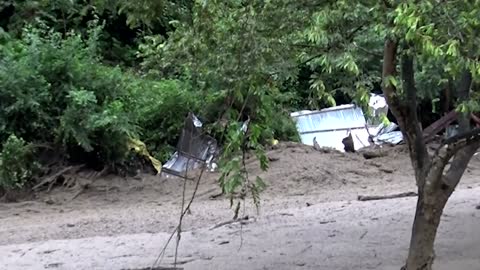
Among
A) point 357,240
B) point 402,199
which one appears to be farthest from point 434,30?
point 402,199

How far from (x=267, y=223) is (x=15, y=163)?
5.43m

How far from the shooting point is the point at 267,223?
35.5ft

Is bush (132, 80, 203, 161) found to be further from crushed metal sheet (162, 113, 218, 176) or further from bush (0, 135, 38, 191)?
bush (0, 135, 38, 191)

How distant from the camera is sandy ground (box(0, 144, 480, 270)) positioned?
8.61m

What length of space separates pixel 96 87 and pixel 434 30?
36.2ft

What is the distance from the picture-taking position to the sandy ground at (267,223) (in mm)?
8609

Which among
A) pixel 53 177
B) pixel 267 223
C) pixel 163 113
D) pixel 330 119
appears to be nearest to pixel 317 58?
pixel 267 223

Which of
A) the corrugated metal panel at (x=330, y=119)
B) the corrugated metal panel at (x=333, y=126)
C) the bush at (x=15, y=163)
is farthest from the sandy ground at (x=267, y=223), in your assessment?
the corrugated metal panel at (x=330, y=119)

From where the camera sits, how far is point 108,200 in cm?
1447

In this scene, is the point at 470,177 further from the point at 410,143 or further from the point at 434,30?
the point at 434,30

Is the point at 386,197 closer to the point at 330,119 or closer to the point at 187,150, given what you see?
the point at 187,150

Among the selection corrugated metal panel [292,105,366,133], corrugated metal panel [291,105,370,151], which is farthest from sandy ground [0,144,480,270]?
corrugated metal panel [292,105,366,133]

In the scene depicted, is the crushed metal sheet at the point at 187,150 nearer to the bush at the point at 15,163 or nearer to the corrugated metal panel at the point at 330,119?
the bush at the point at 15,163

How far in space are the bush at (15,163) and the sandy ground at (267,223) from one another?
1.50ft
